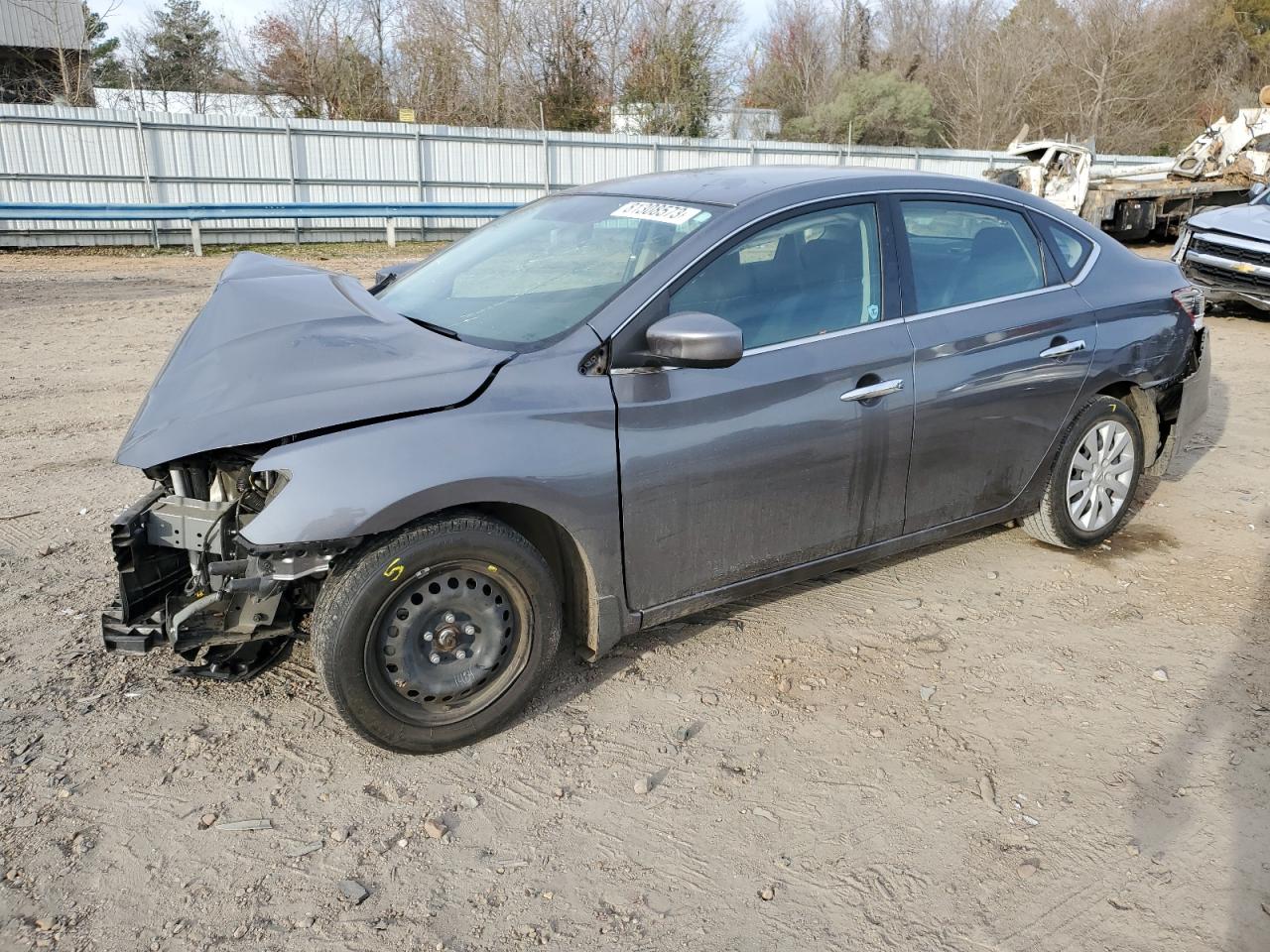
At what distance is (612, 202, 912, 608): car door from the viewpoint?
338 cm

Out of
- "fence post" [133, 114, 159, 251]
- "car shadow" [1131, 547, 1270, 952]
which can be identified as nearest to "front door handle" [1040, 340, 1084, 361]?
"car shadow" [1131, 547, 1270, 952]

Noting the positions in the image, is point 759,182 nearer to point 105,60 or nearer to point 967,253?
point 967,253

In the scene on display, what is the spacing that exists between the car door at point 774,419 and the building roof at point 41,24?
83.7 feet

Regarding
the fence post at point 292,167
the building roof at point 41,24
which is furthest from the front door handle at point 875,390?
the building roof at point 41,24

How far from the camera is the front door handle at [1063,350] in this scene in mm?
4398

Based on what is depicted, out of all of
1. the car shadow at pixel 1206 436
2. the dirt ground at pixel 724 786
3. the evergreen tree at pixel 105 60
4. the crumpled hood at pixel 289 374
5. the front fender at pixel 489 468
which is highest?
the evergreen tree at pixel 105 60

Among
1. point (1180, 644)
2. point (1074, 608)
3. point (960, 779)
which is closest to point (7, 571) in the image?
point (960, 779)

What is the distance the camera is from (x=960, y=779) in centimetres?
323

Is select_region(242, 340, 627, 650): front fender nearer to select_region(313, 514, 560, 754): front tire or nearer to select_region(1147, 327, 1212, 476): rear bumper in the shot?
select_region(313, 514, 560, 754): front tire

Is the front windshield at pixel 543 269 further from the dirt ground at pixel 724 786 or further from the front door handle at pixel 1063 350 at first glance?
the front door handle at pixel 1063 350

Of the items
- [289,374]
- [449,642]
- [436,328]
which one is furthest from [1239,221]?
[289,374]

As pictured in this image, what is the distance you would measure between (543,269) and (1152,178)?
19010mm

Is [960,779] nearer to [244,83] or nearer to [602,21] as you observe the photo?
[602,21]

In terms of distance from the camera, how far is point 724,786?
10.4 feet
